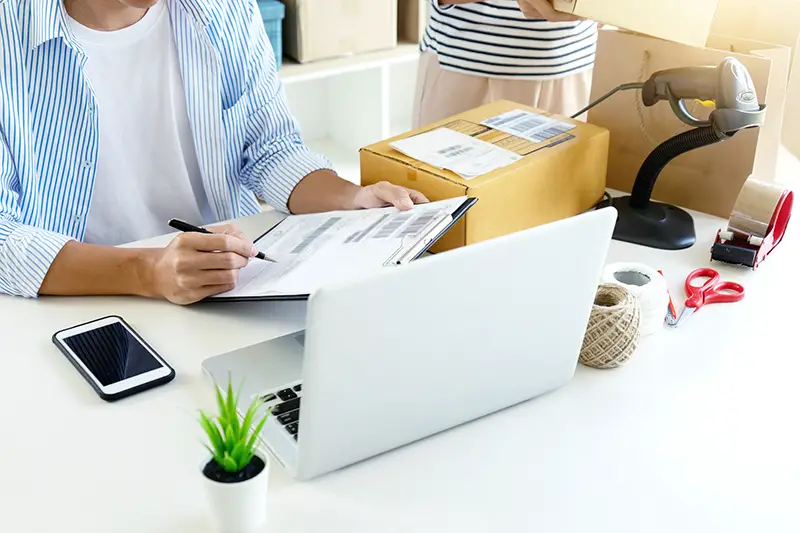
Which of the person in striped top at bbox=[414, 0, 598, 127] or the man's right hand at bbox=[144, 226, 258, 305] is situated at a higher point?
the person in striped top at bbox=[414, 0, 598, 127]

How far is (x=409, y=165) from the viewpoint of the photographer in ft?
4.21

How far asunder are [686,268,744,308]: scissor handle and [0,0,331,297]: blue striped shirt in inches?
25.4

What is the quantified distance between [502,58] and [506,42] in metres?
0.03

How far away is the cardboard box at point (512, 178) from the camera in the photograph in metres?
1.22

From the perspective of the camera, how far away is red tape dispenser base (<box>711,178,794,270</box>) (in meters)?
1.24

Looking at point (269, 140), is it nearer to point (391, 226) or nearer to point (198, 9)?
point (198, 9)

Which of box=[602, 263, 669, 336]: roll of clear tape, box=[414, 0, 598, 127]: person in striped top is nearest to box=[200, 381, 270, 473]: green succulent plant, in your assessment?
box=[602, 263, 669, 336]: roll of clear tape

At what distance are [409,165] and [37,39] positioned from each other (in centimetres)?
56

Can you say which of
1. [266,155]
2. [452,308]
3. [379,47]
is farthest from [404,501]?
[379,47]

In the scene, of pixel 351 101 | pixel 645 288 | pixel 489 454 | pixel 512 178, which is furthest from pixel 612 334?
pixel 351 101

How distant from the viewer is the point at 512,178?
124 centimetres

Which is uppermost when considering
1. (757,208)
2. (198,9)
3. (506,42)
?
(198,9)

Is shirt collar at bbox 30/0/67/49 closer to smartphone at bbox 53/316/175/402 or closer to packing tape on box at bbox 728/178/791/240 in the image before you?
smartphone at bbox 53/316/175/402

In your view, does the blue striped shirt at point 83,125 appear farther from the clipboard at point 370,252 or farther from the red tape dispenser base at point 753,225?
the red tape dispenser base at point 753,225
